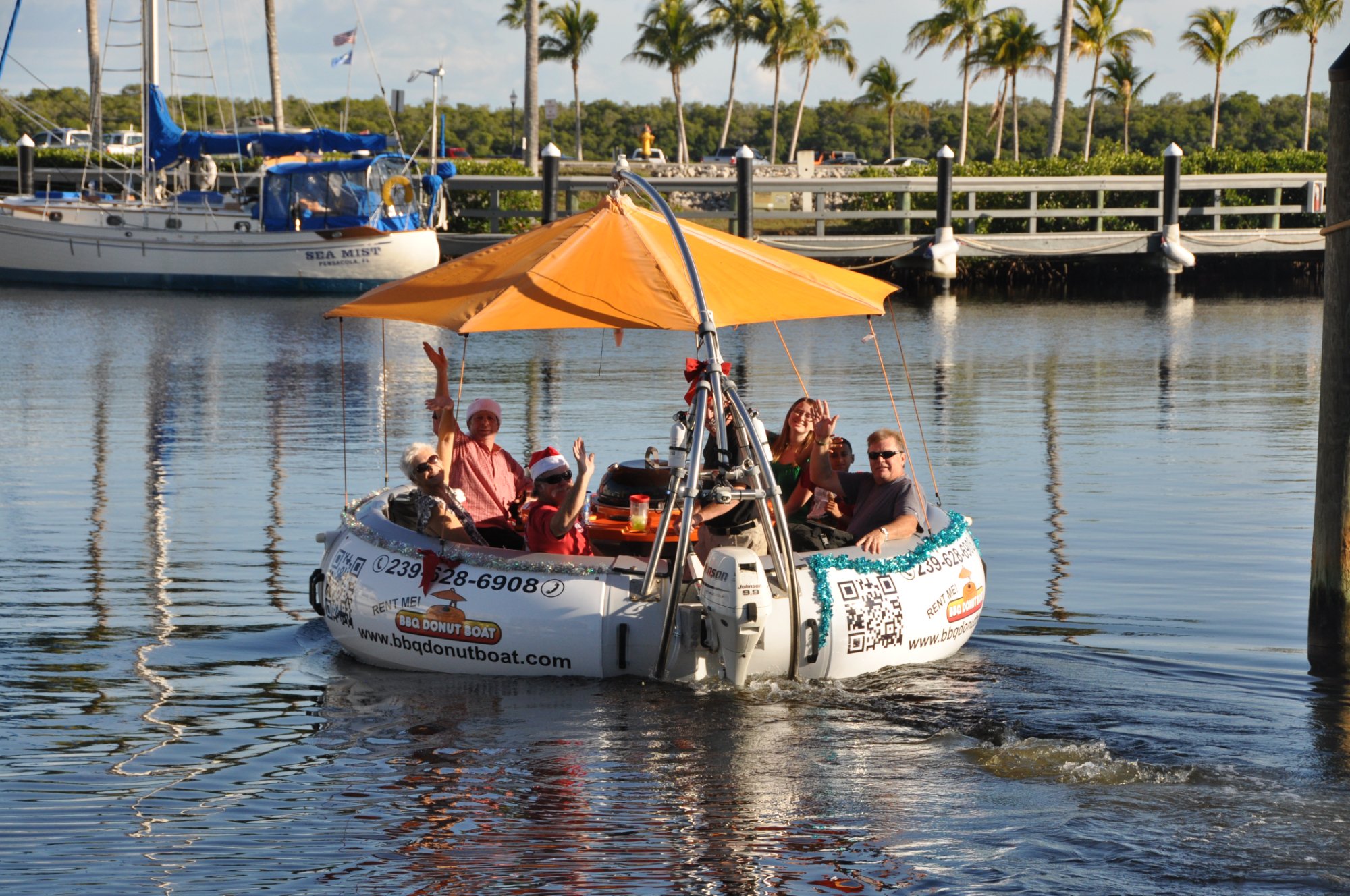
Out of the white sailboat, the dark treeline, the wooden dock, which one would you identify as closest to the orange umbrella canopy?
the wooden dock

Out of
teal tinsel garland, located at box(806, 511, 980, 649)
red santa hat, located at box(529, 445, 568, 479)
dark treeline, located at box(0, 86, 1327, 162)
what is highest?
dark treeline, located at box(0, 86, 1327, 162)

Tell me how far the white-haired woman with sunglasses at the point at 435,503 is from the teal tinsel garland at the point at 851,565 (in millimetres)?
1863

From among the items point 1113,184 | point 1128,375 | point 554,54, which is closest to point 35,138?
point 554,54

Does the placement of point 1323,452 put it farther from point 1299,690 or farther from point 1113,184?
point 1113,184

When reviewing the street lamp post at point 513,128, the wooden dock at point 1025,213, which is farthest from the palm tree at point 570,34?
the wooden dock at point 1025,213

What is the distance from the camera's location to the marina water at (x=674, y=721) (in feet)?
19.7

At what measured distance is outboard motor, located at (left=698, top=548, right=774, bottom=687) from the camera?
24.7 feet

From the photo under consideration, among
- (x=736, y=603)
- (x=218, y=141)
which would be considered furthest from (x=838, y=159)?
(x=736, y=603)

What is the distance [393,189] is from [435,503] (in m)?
24.7

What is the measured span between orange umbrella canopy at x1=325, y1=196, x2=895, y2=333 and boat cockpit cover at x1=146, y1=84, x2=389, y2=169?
957 inches

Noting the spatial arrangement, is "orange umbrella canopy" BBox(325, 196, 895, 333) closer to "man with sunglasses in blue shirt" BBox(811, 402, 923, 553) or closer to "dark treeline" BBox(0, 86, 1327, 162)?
"man with sunglasses in blue shirt" BBox(811, 402, 923, 553)

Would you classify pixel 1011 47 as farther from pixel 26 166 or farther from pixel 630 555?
pixel 630 555

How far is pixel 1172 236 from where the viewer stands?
3272 centimetres

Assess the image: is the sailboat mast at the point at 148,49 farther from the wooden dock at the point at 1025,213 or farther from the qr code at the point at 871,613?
the qr code at the point at 871,613
